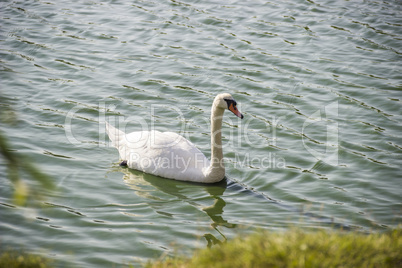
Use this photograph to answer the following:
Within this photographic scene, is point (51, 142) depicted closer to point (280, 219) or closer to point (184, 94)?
point (184, 94)

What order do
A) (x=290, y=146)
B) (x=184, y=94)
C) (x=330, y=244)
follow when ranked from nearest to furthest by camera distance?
(x=330, y=244)
(x=290, y=146)
(x=184, y=94)

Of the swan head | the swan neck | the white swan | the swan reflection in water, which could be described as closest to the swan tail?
the white swan

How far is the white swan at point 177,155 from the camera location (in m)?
8.26

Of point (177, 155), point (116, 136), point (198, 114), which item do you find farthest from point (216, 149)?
point (198, 114)

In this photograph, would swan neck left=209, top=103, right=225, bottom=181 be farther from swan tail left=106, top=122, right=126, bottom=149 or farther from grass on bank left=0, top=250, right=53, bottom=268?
grass on bank left=0, top=250, right=53, bottom=268

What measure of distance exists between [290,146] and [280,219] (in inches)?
102

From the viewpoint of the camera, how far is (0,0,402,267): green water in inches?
279

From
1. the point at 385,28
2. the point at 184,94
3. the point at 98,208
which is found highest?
the point at 385,28

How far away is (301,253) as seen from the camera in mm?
4348

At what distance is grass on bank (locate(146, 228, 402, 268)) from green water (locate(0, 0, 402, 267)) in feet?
5.48

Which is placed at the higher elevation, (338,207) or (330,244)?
(330,244)

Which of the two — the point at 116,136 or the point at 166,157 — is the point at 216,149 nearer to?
the point at 166,157

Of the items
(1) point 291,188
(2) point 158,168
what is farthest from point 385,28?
(2) point 158,168

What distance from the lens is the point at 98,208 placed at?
7.53 m
